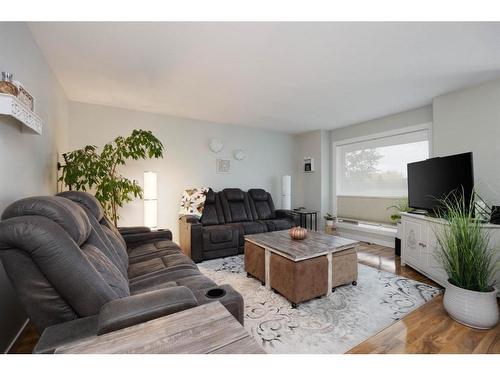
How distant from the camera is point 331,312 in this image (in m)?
1.89

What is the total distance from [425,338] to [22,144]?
3.25 metres

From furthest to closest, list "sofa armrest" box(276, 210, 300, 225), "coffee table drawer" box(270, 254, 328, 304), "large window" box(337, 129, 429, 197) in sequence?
"sofa armrest" box(276, 210, 300, 225), "large window" box(337, 129, 429, 197), "coffee table drawer" box(270, 254, 328, 304)

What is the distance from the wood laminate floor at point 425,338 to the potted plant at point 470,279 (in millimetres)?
88

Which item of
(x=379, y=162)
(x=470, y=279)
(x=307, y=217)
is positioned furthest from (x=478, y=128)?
(x=307, y=217)

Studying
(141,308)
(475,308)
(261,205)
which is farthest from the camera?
(261,205)

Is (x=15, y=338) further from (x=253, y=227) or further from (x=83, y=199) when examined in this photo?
(x=253, y=227)

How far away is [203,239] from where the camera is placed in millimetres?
3111

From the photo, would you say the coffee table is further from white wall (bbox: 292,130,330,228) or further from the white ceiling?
white wall (bbox: 292,130,330,228)

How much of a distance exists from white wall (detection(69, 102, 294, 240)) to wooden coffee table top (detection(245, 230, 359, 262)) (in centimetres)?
193

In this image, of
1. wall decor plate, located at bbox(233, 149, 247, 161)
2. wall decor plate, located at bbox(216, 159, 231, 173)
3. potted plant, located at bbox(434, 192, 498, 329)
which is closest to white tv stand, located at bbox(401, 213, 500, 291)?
potted plant, located at bbox(434, 192, 498, 329)

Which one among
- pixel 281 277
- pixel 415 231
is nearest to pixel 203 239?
pixel 281 277

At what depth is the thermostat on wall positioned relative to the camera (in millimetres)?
4852
